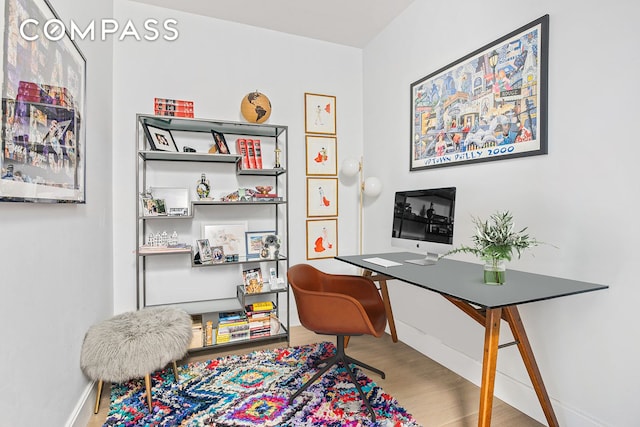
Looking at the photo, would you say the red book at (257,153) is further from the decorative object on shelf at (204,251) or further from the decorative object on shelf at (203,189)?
the decorative object on shelf at (204,251)

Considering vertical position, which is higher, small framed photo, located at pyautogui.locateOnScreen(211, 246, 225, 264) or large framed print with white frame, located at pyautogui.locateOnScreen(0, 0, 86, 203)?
large framed print with white frame, located at pyautogui.locateOnScreen(0, 0, 86, 203)

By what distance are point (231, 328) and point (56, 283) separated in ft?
4.68

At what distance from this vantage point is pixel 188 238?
2.91 m

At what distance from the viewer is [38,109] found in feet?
4.17

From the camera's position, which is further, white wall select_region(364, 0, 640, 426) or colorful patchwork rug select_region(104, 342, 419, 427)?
colorful patchwork rug select_region(104, 342, 419, 427)

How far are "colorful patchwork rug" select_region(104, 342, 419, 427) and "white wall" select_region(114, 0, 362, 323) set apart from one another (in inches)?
35.6

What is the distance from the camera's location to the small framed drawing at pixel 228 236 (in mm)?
2883

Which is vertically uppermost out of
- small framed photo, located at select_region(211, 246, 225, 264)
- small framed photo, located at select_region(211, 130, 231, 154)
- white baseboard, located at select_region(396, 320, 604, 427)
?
small framed photo, located at select_region(211, 130, 231, 154)

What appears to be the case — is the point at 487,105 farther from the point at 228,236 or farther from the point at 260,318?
the point at 260,318

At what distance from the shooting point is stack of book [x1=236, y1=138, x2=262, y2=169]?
2857 mm

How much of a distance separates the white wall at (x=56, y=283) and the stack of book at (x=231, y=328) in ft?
2.70

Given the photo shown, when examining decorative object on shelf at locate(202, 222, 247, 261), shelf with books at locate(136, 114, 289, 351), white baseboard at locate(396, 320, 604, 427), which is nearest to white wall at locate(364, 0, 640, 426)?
white baseboard at locate(396, 320, 604, 427)

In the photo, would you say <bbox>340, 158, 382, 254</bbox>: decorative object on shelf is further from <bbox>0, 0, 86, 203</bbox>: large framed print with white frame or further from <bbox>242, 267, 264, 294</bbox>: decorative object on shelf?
<bbox>0, 0, 86, 203</bbox>: large framed print with white frame

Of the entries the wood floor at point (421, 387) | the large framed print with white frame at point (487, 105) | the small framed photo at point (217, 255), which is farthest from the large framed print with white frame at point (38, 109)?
the large framed print with white frame at point (487, 105)
